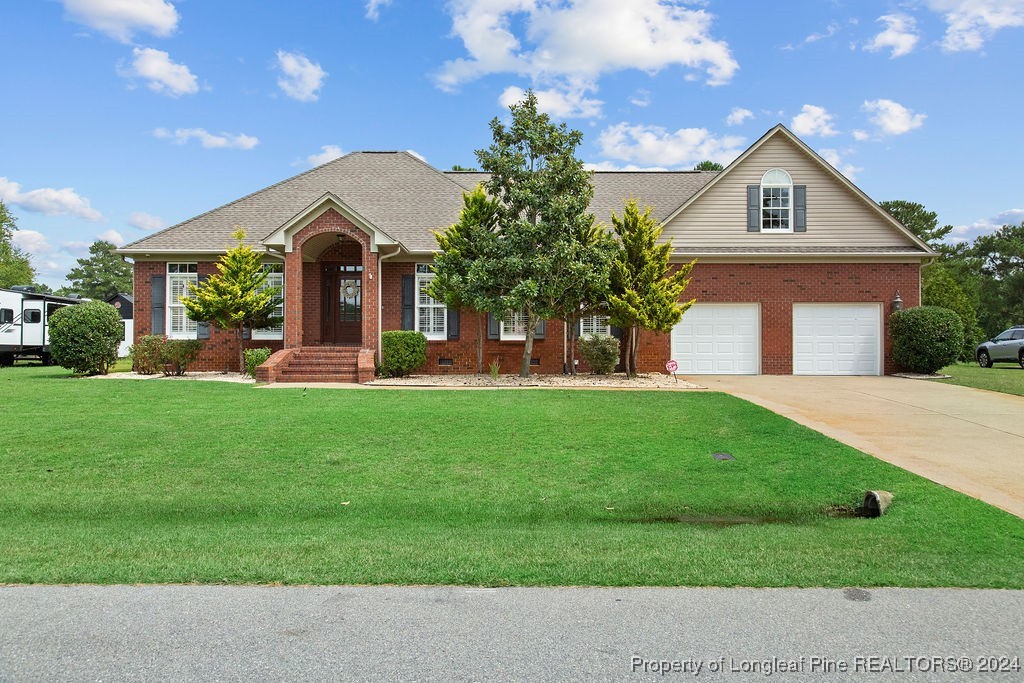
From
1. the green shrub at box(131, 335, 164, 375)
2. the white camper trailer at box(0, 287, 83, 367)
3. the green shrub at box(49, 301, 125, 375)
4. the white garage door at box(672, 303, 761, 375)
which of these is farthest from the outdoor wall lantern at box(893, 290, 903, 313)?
the white camper trailer at box(0, 287, 83, 367)

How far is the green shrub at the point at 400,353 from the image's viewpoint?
54.4 feet

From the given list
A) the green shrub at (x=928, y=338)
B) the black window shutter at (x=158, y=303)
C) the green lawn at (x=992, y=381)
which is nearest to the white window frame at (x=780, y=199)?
the green shrub at (x=928, y=338)

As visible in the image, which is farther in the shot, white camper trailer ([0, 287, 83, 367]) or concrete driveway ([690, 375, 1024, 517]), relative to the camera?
white camper trailer ([0, 287, 83, 367])

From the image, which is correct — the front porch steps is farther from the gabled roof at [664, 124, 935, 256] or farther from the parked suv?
the parked suv

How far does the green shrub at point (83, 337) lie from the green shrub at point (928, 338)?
21459mm

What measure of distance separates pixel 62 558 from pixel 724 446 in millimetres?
6963

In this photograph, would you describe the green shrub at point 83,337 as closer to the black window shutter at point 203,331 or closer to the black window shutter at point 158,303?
the black window shutter at point 158,303

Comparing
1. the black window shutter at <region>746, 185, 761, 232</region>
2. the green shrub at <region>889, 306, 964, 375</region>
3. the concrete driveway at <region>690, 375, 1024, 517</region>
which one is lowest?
the concrete driveway at <region>690, 375, 1024, 517</region>

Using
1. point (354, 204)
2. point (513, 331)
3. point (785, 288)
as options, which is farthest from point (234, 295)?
point (785, 288)

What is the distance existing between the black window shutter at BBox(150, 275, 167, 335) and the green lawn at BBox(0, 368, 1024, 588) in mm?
8509

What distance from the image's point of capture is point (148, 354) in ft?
57.4

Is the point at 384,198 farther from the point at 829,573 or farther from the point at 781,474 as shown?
the point at 829,573

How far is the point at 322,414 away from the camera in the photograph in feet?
33.7

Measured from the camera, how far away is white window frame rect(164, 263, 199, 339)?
18.8 m
